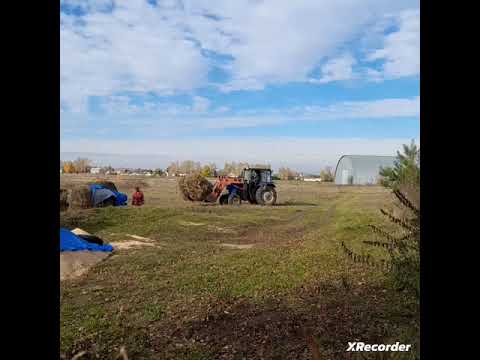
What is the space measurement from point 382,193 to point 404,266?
497cm

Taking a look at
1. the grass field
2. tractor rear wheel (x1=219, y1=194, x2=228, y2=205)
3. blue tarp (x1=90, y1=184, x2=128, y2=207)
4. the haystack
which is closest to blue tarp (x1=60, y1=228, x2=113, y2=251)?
the grass field

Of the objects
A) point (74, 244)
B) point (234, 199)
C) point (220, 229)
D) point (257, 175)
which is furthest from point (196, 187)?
point (74, 244)

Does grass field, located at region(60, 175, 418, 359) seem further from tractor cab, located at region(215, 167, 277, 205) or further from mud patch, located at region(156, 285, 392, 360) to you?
tractor cab, located at region(215, 167, 277, 205)

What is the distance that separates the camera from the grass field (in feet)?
10.7

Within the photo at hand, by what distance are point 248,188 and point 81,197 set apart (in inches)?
292

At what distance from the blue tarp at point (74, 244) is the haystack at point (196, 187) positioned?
10857 mm

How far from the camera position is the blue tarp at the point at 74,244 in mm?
6795

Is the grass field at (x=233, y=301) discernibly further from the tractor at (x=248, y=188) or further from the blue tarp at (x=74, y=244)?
the tractor at (x=248, y=188)

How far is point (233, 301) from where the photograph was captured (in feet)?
14.9
